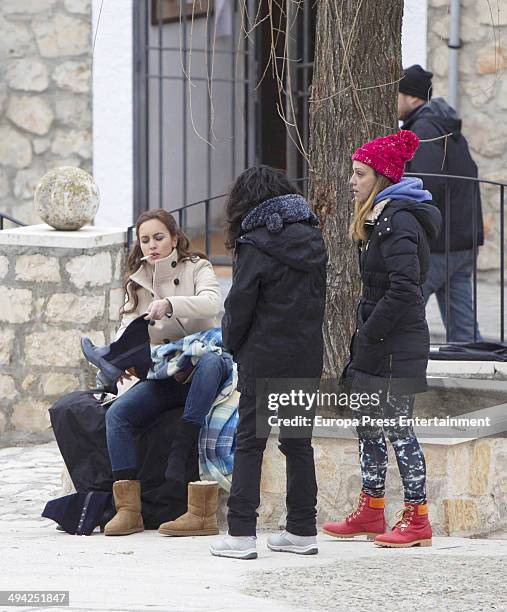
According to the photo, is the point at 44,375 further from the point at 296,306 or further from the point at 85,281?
the point at 296,306

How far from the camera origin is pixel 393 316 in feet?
15.4

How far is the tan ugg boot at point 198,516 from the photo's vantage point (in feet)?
17.3

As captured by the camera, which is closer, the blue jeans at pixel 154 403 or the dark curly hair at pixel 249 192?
the dark curly hair at pixel 249 192

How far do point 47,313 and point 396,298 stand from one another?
297cm

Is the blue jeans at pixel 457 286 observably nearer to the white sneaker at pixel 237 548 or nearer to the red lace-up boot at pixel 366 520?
the red lace-up boot at pixel 366 520

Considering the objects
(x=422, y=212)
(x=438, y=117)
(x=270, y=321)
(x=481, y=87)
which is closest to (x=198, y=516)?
(x=270, y=321)

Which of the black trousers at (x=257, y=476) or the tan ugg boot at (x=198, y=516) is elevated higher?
the black trousers at (x=257, y=476)

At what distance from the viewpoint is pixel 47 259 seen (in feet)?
23.6

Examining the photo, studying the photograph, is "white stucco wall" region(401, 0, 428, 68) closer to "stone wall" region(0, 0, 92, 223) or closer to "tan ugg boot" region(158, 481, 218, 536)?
"stone wall" region(0, 0, 92, 223)

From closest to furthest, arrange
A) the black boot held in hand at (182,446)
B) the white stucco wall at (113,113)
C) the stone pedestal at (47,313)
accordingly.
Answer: the black boot held in hand at (182,446) → the stone pedestal at (47,313) → the white stucco wall at (113,113)

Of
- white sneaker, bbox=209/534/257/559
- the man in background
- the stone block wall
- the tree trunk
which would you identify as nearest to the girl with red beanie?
the stone block wall

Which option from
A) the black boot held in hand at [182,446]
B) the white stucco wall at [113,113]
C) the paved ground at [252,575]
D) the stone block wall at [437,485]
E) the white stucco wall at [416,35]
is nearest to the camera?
the paved ground at [252,575]

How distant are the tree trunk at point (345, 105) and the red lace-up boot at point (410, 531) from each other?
117 centimetres

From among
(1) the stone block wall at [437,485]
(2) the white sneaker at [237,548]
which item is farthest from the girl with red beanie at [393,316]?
(2) the white sneaker at [237,548]
